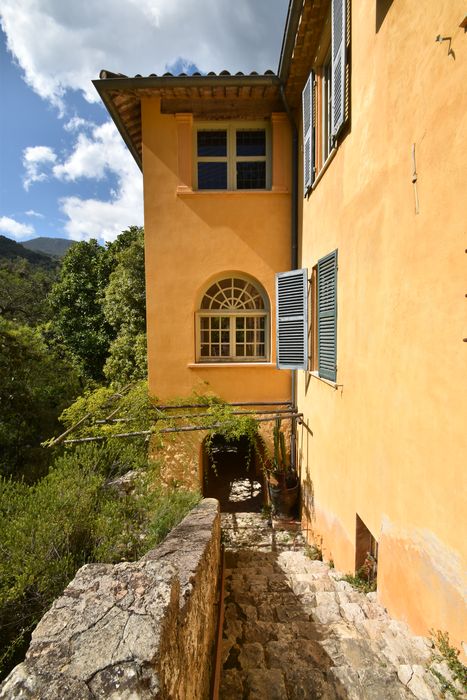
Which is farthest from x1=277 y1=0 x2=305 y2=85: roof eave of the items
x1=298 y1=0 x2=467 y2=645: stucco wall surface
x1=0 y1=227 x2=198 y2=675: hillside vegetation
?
x1=0 y1=227 x2=198 y2=675: hillside vegetation

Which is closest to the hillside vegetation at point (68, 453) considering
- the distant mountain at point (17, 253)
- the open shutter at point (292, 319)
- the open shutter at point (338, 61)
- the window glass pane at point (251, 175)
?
the open shutter at point (292, 319)

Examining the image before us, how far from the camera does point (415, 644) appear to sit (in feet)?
8.50

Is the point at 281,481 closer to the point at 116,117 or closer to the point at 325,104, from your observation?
the point at 325,104

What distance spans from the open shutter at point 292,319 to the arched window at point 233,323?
939mm

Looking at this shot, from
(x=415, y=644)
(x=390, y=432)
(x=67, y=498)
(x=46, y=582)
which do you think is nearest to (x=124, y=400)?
(x=67, y=498)

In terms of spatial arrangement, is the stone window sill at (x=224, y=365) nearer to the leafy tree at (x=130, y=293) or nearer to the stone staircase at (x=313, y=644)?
the stone staircase at (x=313, y=644)

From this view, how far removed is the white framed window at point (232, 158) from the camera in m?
7.42

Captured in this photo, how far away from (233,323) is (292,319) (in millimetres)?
1703

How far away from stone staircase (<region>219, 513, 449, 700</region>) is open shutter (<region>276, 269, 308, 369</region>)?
3180 mm

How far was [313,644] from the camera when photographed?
9.84 ft

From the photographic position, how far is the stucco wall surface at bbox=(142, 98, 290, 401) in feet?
23.9

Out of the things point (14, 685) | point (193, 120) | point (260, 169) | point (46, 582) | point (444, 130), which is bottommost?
point (46, 582)

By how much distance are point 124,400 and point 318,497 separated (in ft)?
13.3

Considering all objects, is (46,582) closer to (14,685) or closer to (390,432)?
(14,685)
